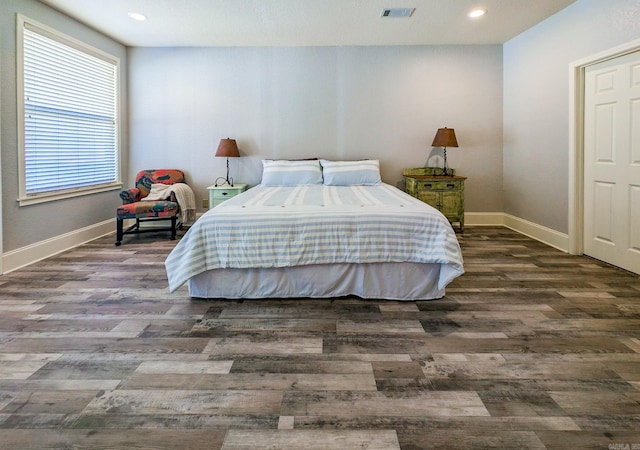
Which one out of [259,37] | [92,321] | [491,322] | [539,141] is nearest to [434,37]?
[539,141]

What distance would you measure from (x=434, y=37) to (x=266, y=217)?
146 inches

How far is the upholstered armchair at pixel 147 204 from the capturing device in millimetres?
4559

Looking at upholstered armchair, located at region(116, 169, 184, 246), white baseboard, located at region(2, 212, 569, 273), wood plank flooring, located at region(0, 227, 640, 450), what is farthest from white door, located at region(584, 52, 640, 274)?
upholstered armchair, located at region(116, 169, 184, 246)

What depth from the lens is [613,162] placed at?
11.7ft

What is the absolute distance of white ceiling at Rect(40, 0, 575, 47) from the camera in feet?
12.8

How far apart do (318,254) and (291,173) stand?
93.3 inches

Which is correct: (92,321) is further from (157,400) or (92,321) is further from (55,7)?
(55,7)

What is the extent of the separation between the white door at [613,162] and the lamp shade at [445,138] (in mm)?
1497

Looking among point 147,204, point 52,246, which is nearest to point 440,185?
point 147,204

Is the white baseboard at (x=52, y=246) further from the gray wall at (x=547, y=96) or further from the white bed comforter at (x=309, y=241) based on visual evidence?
the gray wall at (x=547, y=96)

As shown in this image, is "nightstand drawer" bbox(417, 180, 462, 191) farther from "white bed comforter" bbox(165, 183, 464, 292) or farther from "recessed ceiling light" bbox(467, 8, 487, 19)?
"white bed comforter" bbox(165, 183, 464, 292)

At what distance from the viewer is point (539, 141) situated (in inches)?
183

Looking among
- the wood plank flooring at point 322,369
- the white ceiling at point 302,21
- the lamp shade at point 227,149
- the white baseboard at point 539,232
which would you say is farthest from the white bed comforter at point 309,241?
the lamp shade at point 227,149

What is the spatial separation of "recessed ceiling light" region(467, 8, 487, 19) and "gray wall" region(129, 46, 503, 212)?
3.68ft
